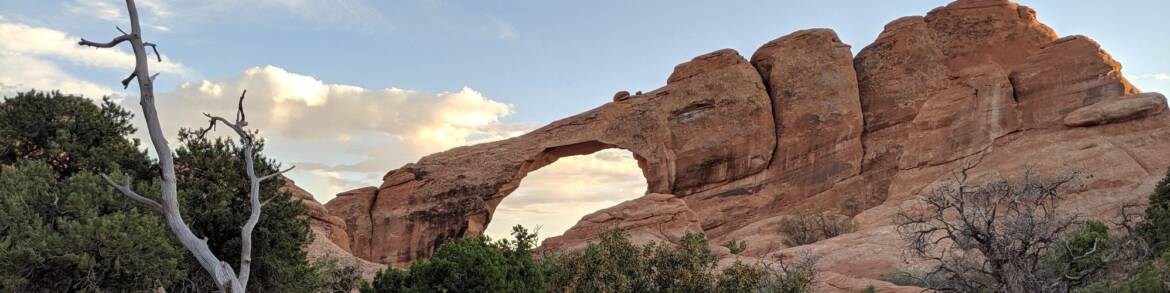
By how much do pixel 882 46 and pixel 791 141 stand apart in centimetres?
883

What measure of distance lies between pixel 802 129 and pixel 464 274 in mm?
38525

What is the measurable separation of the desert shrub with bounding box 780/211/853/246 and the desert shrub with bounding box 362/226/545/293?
25.2 metres

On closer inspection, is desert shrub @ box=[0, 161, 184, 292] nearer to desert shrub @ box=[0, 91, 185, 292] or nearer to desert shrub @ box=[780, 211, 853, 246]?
desert shrub @ box=[0, 91, 185, 292]

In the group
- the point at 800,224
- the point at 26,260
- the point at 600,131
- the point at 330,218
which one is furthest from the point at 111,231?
the point at 600,131

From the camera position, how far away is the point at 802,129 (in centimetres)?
5803

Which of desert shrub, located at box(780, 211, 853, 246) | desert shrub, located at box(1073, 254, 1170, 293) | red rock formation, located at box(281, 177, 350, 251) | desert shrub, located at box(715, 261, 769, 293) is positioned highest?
red rock formation, located at box(281, 177, 350, 251)

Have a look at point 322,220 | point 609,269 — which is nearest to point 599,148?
point 322,220

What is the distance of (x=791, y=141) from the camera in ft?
191

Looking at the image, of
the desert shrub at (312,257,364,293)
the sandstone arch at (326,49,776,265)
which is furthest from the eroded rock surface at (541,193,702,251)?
the desert shrub at (312,257,364,293)

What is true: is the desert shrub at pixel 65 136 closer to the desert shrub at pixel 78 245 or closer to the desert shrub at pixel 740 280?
the desert shrub at pixel 78 245

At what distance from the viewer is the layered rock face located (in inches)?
2079

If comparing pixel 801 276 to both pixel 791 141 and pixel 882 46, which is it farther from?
pixel 882 46

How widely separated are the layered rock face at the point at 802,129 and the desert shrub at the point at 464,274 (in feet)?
90.2

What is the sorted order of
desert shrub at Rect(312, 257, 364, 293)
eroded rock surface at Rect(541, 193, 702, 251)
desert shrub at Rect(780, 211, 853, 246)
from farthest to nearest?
desert shrub at Rect(780, 211, 853, 246) → eroded rock surface at Rect(541, 193, 702, 251) → desert shrub at Rect(312, 257, 364, 293)
